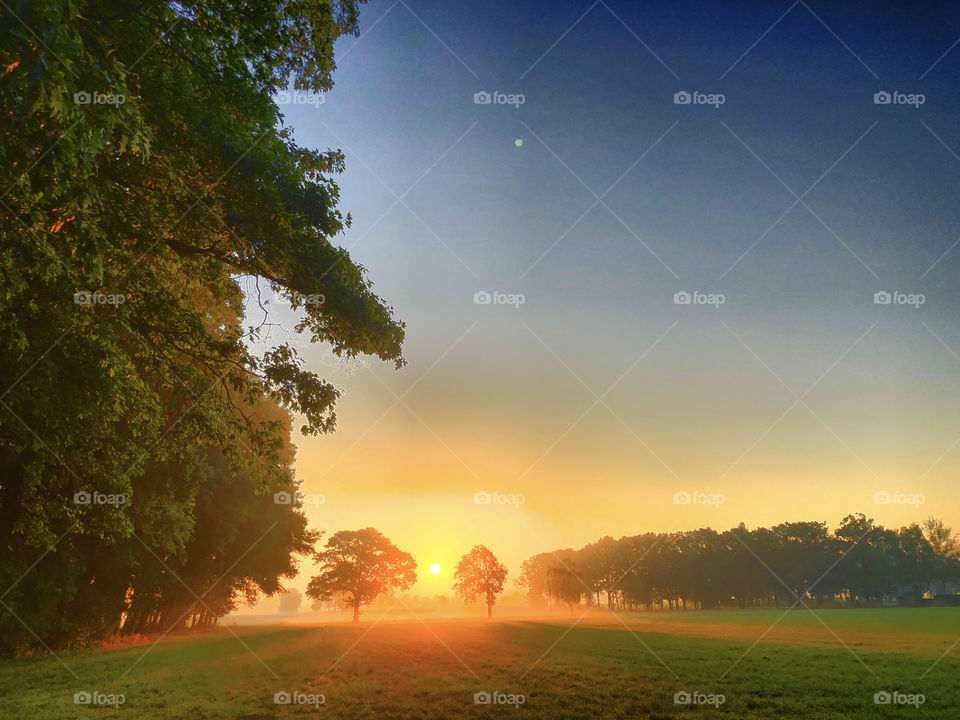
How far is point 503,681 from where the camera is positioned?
1731cm

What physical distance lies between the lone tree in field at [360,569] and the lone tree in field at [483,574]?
1141cm

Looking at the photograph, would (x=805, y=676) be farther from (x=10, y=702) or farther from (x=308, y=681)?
(x=10, y=702)

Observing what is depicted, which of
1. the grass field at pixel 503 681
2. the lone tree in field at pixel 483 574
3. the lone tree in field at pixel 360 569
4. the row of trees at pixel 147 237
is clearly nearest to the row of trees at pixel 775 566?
the lone tree in field at pixel 483 574

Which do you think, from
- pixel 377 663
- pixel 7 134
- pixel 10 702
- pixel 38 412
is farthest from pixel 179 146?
pixel 377 663

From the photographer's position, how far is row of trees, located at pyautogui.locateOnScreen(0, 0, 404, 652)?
297 inches

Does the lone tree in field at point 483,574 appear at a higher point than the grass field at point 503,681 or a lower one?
lower

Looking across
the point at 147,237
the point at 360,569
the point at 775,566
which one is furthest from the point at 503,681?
the point at 775,566

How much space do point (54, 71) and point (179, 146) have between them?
413 centimetres

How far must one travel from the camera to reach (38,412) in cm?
1038

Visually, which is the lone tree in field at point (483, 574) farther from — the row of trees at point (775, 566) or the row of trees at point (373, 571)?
the row of trees at point (775, 566)

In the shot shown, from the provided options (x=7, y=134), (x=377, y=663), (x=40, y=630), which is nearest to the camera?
(x=7, y=134)

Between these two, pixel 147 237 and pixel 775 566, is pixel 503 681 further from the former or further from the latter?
pixel 775 566

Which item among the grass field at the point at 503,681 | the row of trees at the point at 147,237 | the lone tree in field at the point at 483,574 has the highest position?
the row of trees at the point at 147,237

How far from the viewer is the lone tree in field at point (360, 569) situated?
3548 inches
